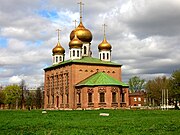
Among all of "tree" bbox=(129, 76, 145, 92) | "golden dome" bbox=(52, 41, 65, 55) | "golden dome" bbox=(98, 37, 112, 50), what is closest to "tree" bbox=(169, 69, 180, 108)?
"golden dome" bbox=(98, 37, 112, 50)

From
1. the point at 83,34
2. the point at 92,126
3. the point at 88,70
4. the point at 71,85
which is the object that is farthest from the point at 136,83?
the point at 92,126

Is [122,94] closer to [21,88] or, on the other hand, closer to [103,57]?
[103,57]

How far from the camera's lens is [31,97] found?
112 meters

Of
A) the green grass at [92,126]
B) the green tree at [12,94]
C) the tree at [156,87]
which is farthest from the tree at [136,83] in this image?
the green grass at [92,126]

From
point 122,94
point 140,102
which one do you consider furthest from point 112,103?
point 140,102

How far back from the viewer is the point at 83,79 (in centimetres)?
6800

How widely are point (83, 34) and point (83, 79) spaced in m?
11.9

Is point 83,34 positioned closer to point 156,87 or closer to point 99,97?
point 99,97

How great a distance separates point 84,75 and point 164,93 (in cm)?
2178

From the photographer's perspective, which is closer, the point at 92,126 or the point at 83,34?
the point at 92,126

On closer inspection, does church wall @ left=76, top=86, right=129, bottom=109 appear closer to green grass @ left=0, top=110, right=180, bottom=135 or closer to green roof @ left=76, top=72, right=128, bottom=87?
green roof @ left=76, top=72, right=128, bottom=87

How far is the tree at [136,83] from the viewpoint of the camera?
371 ft

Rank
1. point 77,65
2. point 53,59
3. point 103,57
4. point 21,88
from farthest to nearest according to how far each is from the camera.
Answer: point 21,88 < point 53,59 < point 103,57 < point 77,65

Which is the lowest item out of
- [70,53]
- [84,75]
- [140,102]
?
[140,102]
